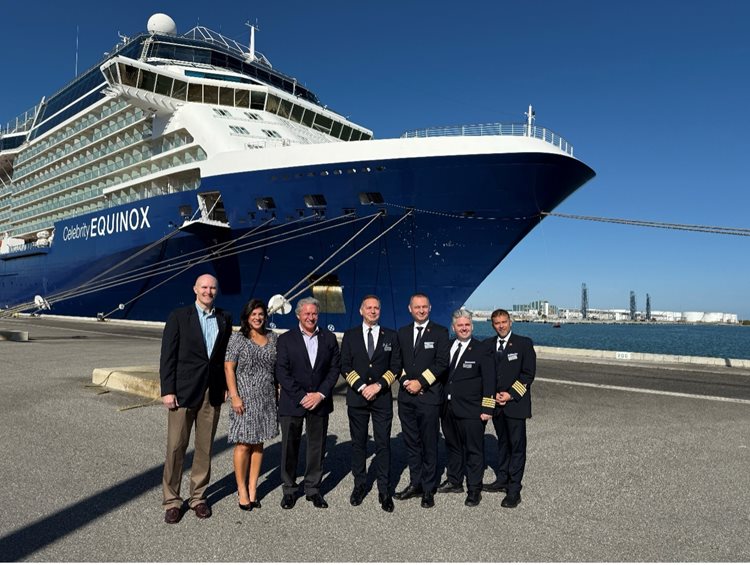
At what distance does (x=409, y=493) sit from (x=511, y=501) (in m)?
0.78

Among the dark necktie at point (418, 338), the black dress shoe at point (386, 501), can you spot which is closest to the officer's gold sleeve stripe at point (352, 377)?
the dark necktie at point (418, 338)

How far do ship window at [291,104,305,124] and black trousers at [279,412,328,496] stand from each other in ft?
68.6

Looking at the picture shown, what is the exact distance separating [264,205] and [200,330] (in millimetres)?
13227

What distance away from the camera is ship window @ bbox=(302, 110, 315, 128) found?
23.6 metres

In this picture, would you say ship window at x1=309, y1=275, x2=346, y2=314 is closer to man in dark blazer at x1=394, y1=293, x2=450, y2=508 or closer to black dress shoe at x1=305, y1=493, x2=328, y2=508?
man in dark blazer at x1=394, y1=293, x2=450, y2=508

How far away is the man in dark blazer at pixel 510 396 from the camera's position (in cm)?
430

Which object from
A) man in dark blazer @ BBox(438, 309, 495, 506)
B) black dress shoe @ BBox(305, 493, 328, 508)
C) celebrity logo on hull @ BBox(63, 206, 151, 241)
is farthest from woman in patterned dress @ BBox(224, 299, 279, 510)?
celebrity logo on hull @ BBox(63, 206, 151, 241)

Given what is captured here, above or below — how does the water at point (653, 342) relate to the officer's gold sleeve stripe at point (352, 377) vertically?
below

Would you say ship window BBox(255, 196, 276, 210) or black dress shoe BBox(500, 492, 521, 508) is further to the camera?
ship window BBox(255, 196, 276, 210)

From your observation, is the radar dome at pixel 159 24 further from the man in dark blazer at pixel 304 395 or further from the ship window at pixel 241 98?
the man in dark blazer at pixel 304 395

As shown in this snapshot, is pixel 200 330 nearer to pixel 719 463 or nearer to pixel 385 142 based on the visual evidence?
pixel 719 463

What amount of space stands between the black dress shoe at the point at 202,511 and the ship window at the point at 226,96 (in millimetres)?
20635

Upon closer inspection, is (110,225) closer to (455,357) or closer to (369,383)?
(369,383)

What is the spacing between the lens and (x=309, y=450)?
13.9 ft
